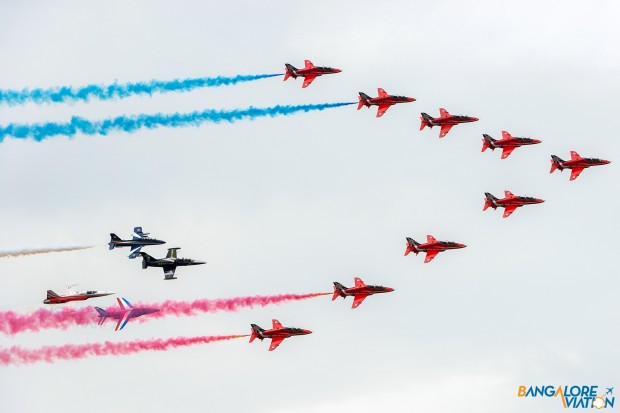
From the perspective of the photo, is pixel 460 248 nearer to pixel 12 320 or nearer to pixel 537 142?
pixel 537 142

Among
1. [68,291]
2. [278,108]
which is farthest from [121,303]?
[278,108]

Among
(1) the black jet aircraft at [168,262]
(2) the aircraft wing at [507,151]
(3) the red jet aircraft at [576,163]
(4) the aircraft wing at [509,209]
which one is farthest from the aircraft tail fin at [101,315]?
(3) the red jet aircraft at [576,163]

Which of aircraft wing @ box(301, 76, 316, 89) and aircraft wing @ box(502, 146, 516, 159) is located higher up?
aircraft wing @ box(301, 76, 316, 89)

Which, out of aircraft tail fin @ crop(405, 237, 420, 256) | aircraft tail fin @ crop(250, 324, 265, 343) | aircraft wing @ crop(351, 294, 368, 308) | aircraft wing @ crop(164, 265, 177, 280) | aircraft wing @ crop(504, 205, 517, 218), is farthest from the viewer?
aircraft wing @ crop(164, 265, 177, 280)

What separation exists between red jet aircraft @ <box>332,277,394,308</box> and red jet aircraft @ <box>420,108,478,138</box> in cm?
2052

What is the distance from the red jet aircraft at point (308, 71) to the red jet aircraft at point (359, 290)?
23.4 metres

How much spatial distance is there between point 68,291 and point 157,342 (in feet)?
49.3

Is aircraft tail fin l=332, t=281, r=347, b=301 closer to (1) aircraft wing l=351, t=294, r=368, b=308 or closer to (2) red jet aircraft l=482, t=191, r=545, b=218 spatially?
(1) aircraft wing l=351, t=294, r=368, b=308

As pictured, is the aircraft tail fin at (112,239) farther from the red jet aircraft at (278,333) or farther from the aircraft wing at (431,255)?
the aircraft wing at (431,255)

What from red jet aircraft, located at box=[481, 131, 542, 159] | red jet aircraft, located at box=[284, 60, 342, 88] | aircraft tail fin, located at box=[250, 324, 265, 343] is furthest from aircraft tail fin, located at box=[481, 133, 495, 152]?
aircraft tail fin, located at box=[250, 324, 265, 343]

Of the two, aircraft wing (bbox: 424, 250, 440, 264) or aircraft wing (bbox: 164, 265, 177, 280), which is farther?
aircraft wing (bbox: 164, 265, 177, 280)

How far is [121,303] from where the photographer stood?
152 metres

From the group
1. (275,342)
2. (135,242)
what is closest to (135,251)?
(135,242)

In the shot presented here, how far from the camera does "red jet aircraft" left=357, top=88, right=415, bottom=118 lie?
503 ft
